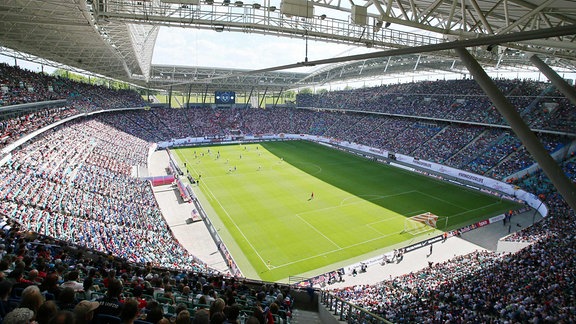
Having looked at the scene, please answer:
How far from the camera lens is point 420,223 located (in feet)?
87.9

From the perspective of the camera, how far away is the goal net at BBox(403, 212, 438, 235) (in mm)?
25595

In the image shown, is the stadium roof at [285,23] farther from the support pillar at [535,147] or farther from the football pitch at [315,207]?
the football pitch at [315,207]

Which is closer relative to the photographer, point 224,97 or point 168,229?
point 168,229

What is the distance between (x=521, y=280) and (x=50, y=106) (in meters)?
41.8

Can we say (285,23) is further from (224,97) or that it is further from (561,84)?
(224,97)

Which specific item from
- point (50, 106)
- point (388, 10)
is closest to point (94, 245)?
point (388, 10)

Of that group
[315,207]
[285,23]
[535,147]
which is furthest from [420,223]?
[535,147]

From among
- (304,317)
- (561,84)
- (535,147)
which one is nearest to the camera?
(535,147)

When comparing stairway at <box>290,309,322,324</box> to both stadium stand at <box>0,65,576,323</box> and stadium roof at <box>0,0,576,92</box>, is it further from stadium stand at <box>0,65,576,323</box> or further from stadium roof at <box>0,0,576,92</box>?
stadium roof at <box>0,0,576,92</box>

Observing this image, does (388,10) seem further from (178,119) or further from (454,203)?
(178,119)

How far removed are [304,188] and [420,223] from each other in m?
13.0

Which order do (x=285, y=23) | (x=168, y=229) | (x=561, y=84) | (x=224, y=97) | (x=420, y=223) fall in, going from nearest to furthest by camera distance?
1. (x=561, y=84)
2. (x=285, y=23)
3. (x=168, y=229)
4. (x=420, y=223)
5. (x=224, y=97)

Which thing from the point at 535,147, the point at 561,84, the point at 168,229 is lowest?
the point at 168,229

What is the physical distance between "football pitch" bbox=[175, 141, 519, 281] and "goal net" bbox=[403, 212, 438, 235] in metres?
0.51
